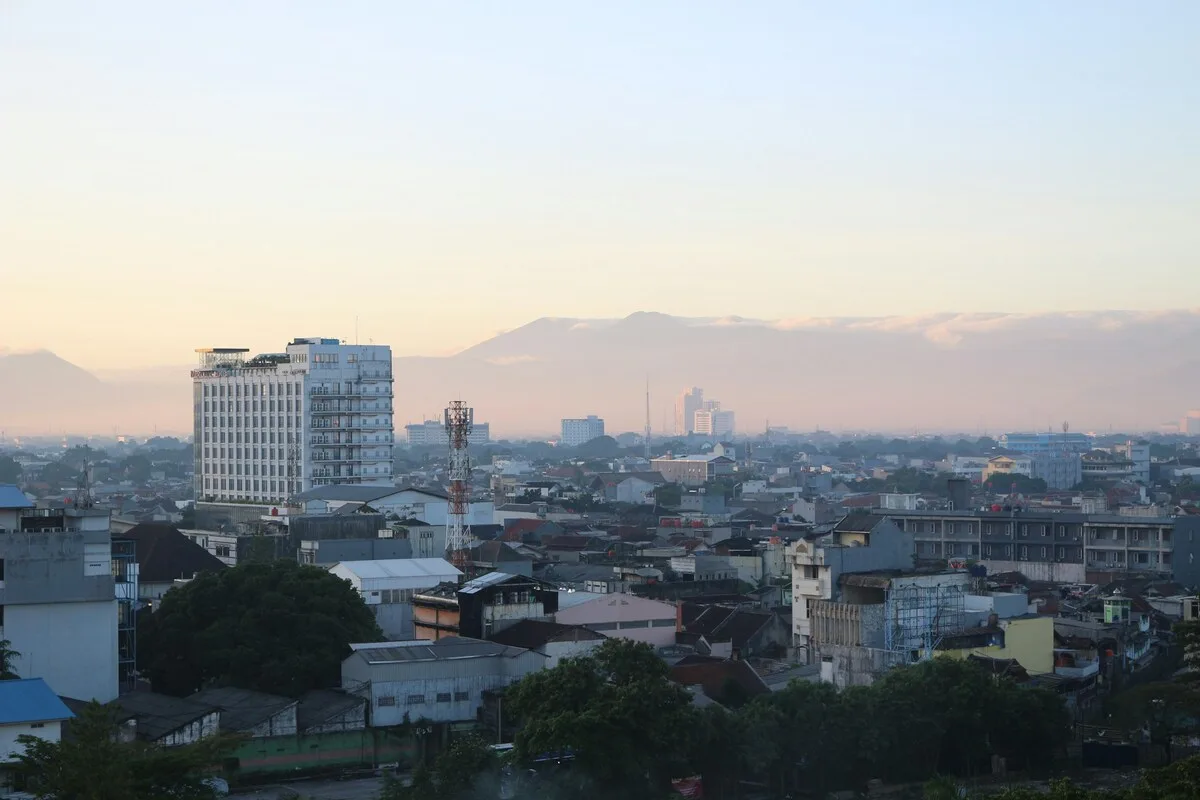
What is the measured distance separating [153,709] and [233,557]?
22.8m

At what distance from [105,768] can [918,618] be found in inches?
742

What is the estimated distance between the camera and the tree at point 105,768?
1712cm

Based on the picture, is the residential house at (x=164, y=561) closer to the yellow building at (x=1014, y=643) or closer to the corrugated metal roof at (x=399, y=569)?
the corrugated metal roof at (x=399, y=569)

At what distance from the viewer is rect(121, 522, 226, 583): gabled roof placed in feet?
128

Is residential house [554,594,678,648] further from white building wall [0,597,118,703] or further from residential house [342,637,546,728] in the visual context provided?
white building wall [0,597,118,703]

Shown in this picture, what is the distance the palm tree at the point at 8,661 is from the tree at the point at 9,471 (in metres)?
84.4

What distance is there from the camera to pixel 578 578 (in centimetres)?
4394

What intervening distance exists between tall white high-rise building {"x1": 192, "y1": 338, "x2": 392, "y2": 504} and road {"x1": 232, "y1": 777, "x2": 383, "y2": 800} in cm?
3970

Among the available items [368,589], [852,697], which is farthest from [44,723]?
[368,589]

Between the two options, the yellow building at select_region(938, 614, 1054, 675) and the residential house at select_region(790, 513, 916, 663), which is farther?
the residential house at select_region(790, 513, 916, 663)

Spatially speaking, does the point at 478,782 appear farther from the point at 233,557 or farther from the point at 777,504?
the point at 777,504

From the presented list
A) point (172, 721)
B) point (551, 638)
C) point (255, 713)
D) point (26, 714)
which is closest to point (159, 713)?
point (172, 721)

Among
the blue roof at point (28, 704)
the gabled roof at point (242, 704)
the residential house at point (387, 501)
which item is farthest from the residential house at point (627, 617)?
the residential house at point (387, 501)

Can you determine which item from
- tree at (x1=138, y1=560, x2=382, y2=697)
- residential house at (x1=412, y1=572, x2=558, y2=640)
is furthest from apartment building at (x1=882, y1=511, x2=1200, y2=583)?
tree at (x1=138, y1=560, x2=382, y2=697)
